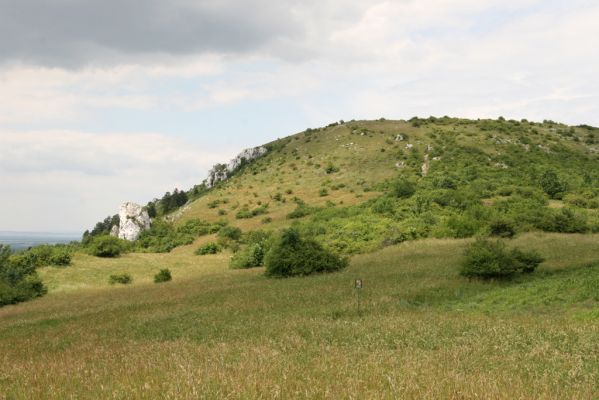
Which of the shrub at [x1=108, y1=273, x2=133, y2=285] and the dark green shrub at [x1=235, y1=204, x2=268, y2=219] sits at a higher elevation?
the dark green shrub at [x1=235, y1=204, x2=268, y2=219]

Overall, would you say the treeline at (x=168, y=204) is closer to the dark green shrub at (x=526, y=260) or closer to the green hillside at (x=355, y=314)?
the green hillside at (x=355, y=314)

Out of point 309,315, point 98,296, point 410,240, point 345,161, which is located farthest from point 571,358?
point 345,161

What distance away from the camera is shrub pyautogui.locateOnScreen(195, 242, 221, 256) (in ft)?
192

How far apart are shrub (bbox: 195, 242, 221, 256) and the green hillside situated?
180 millimetres

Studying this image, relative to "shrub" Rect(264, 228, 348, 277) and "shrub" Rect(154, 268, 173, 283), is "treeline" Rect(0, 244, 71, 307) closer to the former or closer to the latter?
"shrub" Rect(154, 268, 173, 283)

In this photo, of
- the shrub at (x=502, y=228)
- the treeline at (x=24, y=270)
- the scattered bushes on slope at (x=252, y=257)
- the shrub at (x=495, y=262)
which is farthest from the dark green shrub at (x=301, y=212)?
the shrub at (x=495, y=262)

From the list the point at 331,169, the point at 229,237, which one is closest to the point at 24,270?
the point at 229,237

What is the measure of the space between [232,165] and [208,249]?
69.0 meters

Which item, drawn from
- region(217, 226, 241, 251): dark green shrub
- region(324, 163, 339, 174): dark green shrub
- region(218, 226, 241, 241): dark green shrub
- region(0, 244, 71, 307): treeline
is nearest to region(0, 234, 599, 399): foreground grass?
region(0, 244, 71, 307): treeline

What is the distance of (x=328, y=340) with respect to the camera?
12039 mm

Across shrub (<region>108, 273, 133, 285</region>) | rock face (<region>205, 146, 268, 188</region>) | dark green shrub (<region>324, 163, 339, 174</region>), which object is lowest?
shrub (<region>108, 273, 133, 285</region>)

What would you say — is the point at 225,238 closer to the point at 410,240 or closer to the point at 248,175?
the point at 410,240

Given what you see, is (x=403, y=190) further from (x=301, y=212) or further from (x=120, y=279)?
(x=120, y=279)

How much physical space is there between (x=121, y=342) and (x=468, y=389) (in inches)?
422
